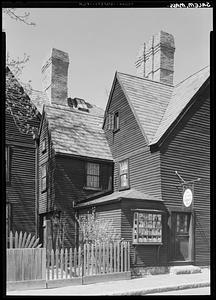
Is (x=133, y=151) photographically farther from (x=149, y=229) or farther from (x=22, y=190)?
(x=22, y=190)

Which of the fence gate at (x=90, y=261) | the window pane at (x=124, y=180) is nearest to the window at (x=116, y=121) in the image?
the window pane at (x=124, y=180)

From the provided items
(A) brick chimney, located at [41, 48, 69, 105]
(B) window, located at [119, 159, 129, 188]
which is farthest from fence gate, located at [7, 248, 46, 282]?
(A) brick chimney, located at [41, 48, 69, 105]

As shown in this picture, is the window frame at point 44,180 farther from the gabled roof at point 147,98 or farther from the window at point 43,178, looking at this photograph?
the gabled roof at point 147,98

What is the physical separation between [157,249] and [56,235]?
4125 millimetres

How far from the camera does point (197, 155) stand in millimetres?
16656

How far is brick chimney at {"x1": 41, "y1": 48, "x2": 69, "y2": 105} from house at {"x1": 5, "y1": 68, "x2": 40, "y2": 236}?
3.26 metres

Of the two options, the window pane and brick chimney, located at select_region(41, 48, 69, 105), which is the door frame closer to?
the window pane

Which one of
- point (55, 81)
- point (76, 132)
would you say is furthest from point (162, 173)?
point (55, 81)

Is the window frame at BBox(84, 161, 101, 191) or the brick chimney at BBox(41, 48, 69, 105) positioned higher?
the brick chimney at BBox(41, 48, 69, 105)

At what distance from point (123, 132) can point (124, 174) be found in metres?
1.76

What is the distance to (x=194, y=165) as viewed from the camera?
651 inches

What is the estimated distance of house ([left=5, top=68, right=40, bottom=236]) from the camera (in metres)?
16.2

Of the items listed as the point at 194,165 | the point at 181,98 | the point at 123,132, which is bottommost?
→ the point at 194,165
